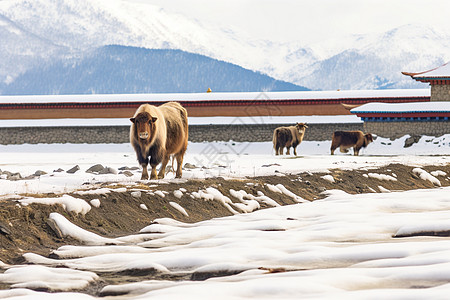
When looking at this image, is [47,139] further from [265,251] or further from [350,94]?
[265,251]

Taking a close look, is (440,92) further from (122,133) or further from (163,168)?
(163,168)

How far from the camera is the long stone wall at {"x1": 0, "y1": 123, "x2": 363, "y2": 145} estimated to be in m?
29.7

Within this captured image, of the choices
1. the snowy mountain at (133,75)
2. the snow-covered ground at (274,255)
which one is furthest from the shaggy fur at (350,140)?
the snowy mountain at (133,75)

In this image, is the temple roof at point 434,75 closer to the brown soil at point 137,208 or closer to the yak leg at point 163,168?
the brown soil at point 137,208

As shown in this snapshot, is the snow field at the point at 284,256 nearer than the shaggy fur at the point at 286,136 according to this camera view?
Yes

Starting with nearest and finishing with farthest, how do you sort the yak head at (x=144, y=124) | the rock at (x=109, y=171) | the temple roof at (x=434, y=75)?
the yak head at (x=144, y=124) < the rock at (x=109, y=171) < the temple roof at (x=434, y=75)

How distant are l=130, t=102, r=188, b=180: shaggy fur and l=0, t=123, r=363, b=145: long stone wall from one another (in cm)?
1721

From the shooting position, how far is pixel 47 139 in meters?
31.1

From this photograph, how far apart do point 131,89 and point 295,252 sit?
18732cm

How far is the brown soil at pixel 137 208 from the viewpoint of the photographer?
22.5 feet

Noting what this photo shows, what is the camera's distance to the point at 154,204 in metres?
8.79

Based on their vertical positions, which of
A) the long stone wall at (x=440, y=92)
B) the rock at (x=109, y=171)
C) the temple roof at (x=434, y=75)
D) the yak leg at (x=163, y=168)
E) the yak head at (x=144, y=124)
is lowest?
the rock at (x=109, y=171)

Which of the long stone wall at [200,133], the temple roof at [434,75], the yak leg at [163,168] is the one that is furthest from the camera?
the temple roof at [434,75]

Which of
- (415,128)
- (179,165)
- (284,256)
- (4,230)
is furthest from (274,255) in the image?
(415,128)
